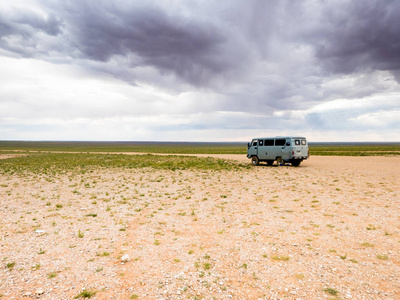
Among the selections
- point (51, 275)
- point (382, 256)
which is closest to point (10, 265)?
point (51, 275)

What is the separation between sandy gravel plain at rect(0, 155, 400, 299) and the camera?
4.99 meters

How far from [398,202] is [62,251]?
45.5ft

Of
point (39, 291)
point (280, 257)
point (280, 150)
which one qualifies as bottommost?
point (39, 291)

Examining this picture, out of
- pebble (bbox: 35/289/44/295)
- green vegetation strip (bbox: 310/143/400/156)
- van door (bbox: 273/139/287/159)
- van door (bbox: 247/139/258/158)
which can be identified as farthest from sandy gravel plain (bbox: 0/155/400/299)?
green vegetation strip (bbox: 310/143/400/156)

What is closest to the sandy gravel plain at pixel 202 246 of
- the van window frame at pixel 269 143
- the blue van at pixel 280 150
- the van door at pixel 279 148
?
the blue van at pixel 280 150

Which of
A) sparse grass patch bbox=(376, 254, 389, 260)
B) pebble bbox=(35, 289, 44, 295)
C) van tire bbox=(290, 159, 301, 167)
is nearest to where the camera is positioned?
pebble bbox=(35, 289, 44, 295)

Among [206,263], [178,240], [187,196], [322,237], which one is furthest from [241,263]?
[187,196]

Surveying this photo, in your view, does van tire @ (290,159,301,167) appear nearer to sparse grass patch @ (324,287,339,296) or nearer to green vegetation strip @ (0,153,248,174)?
green vegetation strip @ (0,153,248,174)

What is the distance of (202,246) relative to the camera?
701cm

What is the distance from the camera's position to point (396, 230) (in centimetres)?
797

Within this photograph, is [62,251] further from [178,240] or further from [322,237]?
[322,237]

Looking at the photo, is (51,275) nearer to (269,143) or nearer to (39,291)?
(39,291)

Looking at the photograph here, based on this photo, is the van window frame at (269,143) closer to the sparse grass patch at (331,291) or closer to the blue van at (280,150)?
the blue van at (280,150)

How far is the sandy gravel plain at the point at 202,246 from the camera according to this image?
4.99m
